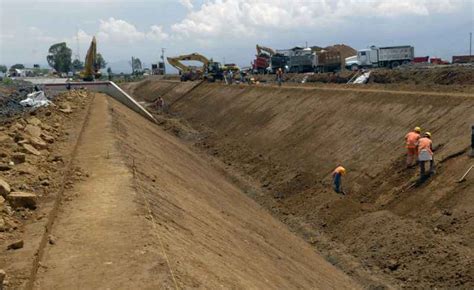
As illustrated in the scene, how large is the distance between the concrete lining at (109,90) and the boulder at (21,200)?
3353cm

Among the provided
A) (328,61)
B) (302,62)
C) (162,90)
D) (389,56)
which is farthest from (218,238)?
(162,90)

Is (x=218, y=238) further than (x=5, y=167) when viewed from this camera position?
No

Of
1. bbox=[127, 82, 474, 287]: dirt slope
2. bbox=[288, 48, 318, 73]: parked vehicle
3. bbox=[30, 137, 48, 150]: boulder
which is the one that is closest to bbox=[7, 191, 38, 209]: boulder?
bbox=[30, 137, 48, 150]: boulder

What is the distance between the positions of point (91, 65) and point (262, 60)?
2926cm

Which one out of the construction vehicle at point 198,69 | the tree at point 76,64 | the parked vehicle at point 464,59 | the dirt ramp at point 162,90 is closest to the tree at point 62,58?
the tree at point 76,64

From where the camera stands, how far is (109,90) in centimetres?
4959

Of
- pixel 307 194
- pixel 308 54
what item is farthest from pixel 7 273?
pixel 308 54

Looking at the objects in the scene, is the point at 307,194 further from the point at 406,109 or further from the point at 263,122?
the point at 263,122

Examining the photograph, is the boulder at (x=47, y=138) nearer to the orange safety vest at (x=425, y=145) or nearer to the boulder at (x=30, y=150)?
the boulder at (x=30, y=150)

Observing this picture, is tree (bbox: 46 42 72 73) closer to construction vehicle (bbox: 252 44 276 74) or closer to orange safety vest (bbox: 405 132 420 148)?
construction vehicle (bbox: 252 44 276 74)

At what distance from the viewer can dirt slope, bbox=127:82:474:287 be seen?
1427 centimetres

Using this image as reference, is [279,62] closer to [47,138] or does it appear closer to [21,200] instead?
[47,138]

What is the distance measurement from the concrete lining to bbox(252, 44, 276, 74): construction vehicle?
32.9 m

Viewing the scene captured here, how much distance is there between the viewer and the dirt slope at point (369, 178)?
46.8 feet
